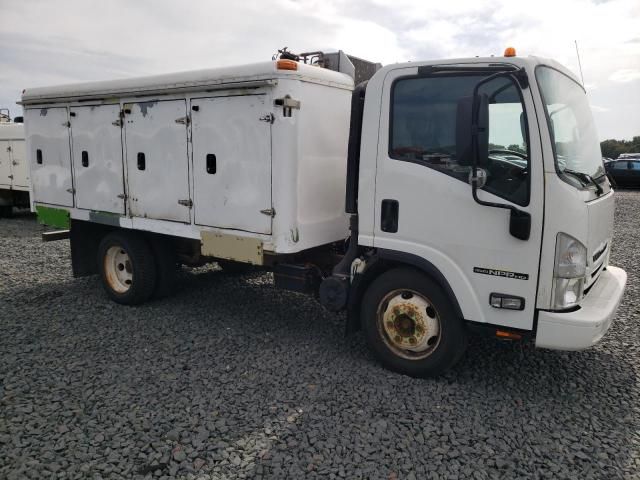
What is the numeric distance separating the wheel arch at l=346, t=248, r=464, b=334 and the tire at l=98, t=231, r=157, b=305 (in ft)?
9.03

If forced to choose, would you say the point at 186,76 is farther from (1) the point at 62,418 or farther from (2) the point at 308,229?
(1) the point at 62,418

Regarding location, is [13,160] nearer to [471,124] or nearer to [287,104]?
[287,104]

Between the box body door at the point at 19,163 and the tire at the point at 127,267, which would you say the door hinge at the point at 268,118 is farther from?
the box body door at the point at 19,163

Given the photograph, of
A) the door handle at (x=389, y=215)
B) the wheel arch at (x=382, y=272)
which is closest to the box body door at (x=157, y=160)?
the wheel arch at (x=382, y=272)

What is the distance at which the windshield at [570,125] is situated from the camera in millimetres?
3650

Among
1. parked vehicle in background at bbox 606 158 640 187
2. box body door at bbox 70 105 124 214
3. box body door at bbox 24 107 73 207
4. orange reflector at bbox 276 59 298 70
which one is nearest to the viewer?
orange reflector at bbox 276 59 298 70

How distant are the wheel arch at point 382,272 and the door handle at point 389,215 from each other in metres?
0.18

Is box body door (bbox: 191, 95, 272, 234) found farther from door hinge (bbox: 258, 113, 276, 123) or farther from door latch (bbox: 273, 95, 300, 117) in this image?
door latch (bbox: 273, 95, 300, 117)

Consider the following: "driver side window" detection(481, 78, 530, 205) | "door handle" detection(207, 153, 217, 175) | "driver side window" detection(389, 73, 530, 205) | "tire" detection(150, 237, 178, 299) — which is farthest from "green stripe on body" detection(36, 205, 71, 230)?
"driver side window" detection(481, 78, 530, 205)

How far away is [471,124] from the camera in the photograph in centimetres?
338

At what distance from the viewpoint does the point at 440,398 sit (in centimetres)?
396

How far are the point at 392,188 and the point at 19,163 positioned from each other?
1172 cm

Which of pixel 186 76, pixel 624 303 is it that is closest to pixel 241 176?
pixel 186 76

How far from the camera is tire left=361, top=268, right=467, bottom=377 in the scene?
13.3 ft
